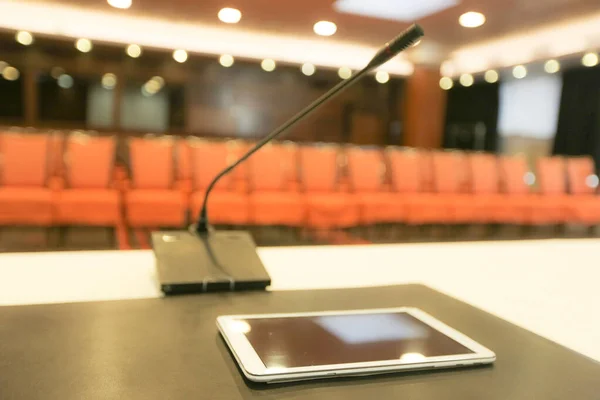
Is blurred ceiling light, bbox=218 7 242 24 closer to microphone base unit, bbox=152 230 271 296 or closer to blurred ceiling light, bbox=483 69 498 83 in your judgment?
blurred ceiling light, bbox=483 69 498 83

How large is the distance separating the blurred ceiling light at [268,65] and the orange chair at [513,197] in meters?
4.64

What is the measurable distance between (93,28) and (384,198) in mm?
5501

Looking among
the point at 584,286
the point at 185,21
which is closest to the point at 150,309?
the point at 584,286

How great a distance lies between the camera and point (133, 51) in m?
8.36

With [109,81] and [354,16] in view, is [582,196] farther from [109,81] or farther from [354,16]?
[109,81]

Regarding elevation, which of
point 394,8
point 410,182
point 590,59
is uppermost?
point 394,8

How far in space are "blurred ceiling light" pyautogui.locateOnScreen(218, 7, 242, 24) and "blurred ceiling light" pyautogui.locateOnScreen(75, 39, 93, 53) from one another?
229 centimetres

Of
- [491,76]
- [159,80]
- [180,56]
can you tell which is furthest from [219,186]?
[491,76]

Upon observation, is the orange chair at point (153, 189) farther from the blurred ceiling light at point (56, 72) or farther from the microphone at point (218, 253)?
the blurred ceiling light at point (56, 72)

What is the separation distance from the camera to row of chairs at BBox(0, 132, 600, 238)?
4.14m

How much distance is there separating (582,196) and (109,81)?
734 centimetres

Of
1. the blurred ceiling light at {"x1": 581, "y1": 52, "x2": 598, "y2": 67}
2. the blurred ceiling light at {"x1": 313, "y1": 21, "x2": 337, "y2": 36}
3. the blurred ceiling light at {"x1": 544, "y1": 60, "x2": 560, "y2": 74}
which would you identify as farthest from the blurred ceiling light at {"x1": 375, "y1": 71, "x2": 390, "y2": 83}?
the blurred ceiling light at {"x1": 581, "y1": 52, "x2": 598, "y2": 67}

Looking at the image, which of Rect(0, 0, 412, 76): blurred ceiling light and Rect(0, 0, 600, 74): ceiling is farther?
Rect(0, 0, 412, 76): blurred ceiling light

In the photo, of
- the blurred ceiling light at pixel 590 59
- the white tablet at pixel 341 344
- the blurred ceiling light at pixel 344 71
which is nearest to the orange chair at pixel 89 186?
the white tablet at pixel 341 344
